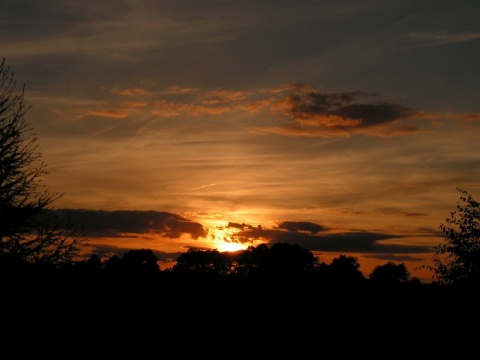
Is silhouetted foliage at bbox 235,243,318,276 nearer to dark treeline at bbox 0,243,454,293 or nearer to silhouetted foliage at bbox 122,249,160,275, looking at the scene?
dark treeline at bbox 0,243,454,293

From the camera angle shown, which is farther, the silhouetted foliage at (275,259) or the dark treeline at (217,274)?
the silhouetted foliage at (275,259)

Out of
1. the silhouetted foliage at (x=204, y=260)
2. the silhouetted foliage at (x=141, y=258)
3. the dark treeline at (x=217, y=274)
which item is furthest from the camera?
the silhouetted foliage at (x=204, y=260)

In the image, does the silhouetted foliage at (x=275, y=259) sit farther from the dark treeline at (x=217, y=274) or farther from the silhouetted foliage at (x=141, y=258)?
the silhouetted foliage at (x=141, y=258)

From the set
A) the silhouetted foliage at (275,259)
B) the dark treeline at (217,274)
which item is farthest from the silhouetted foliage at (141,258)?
the silhouetted foliage at (275,259)

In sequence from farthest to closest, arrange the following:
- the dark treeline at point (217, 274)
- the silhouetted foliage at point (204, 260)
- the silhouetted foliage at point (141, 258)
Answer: the silhouetted foliage at point (204, 260) < the silhouetted foliage at point (141, 258) < the dark treeline at point (217, 274)

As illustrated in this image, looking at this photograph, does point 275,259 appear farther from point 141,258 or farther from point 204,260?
point 141,258

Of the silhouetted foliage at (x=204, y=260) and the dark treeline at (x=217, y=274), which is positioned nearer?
the dark treeline at (x=217, y=274)

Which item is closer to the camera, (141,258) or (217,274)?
(217,274)

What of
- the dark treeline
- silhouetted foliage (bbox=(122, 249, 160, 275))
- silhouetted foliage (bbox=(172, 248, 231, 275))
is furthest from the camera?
silhouetted foliage (bbox=(172, 248, 231, 275))

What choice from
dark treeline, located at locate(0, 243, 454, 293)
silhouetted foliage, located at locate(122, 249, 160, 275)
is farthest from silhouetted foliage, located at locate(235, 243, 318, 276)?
silhouetted foliage, located at locate(122, 249, 160, 275)

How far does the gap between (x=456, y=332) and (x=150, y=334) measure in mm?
17281

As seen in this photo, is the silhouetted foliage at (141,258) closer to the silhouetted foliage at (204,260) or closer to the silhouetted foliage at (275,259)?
the silhouetted foliage at (204,260)

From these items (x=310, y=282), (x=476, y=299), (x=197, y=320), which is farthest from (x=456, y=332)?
(x=197, y=320)

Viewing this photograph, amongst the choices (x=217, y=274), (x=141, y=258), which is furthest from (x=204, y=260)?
(x=217, y=274)
